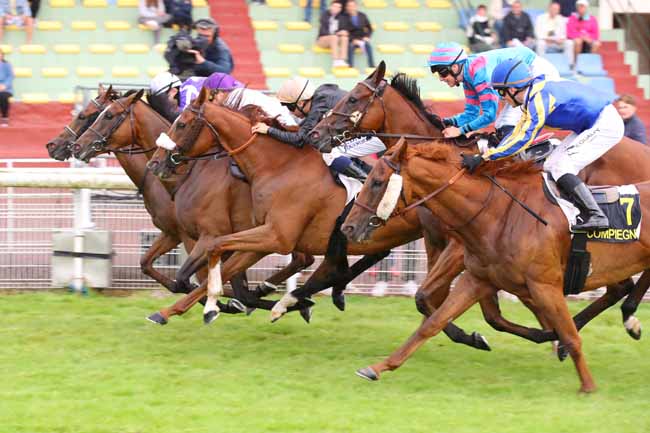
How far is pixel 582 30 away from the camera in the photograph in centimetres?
1473

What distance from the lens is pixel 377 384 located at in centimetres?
622

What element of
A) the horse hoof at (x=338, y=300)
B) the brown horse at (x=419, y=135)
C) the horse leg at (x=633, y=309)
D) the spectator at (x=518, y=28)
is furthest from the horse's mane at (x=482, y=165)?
the spectator at (x=518, y=28)

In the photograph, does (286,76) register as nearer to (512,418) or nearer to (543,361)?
(543,361)

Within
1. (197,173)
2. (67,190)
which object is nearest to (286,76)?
(67,190)

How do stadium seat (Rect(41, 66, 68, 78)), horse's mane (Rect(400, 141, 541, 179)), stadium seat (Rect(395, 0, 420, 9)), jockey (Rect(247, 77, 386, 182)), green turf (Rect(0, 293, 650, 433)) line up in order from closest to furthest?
1. green turf (Rect(0, 293, 650, 433))
2. horse's mane (Rect(400, 141, 541, 179))
3. jockey (Rect(247, 77, 386, 182))
4. stadium seat (Rect(41, 66, 68, 78))
5. stadium seat (Rect(395, 0, 420, 9))

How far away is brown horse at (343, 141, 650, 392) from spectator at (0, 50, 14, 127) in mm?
8837

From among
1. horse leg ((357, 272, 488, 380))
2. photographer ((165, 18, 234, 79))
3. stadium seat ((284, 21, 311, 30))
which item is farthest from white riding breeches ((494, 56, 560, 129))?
stadium seat ((284, 21, 311, 30))

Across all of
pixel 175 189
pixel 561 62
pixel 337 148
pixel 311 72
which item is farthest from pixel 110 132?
pixel 561 62

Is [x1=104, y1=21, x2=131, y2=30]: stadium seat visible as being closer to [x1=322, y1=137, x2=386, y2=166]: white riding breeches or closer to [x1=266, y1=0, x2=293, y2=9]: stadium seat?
[x1=266, y1=0, x2=293, y2=9]: stadium seat

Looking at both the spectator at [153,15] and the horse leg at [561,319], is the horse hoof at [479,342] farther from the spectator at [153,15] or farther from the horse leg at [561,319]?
the spectator at [153,15]

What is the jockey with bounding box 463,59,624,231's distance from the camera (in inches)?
237

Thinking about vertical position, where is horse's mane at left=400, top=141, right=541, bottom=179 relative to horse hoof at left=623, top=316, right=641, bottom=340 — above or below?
above

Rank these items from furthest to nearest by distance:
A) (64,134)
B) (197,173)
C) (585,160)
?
(64,134) < (197,173) < (585,160)

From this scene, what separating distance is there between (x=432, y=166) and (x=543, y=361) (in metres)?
1.86
